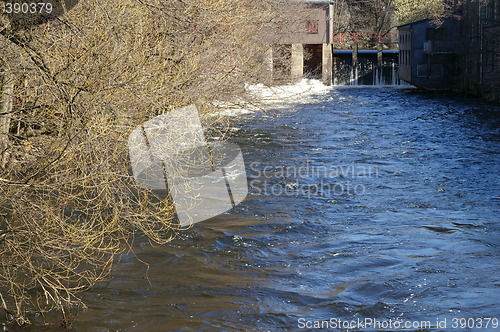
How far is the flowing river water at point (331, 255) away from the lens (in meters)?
9.02

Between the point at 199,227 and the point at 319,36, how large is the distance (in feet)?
136

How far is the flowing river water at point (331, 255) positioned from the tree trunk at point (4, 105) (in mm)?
2308

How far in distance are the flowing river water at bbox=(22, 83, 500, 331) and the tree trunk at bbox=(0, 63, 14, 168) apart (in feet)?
7.57

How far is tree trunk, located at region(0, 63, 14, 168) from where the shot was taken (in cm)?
815

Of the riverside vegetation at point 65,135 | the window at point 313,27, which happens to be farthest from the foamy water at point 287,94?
the riverside vegetation at point 65,135

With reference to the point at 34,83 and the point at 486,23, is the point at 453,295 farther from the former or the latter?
the point at 486,23

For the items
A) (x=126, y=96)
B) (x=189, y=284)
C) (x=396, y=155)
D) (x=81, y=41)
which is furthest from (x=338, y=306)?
(x=396, y=155)

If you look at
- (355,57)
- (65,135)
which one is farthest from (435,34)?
(65,135)

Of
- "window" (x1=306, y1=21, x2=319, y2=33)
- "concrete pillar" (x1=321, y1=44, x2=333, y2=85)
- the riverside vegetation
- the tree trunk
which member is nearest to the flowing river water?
the riverside vegetation

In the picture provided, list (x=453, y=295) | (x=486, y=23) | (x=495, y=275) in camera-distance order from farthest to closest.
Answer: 1. (x=486, y=23)
2. (x=495, y=275)
3. (x=453, y=295)

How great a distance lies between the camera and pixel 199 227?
41.7ft

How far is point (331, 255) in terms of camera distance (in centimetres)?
1132

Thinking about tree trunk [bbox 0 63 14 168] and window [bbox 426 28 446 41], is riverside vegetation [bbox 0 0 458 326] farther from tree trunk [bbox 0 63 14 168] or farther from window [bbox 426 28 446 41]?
window [bbox 426 28 446 41]

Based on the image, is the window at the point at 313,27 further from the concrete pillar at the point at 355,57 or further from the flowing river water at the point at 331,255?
the flowing river water at the point at 331,255
